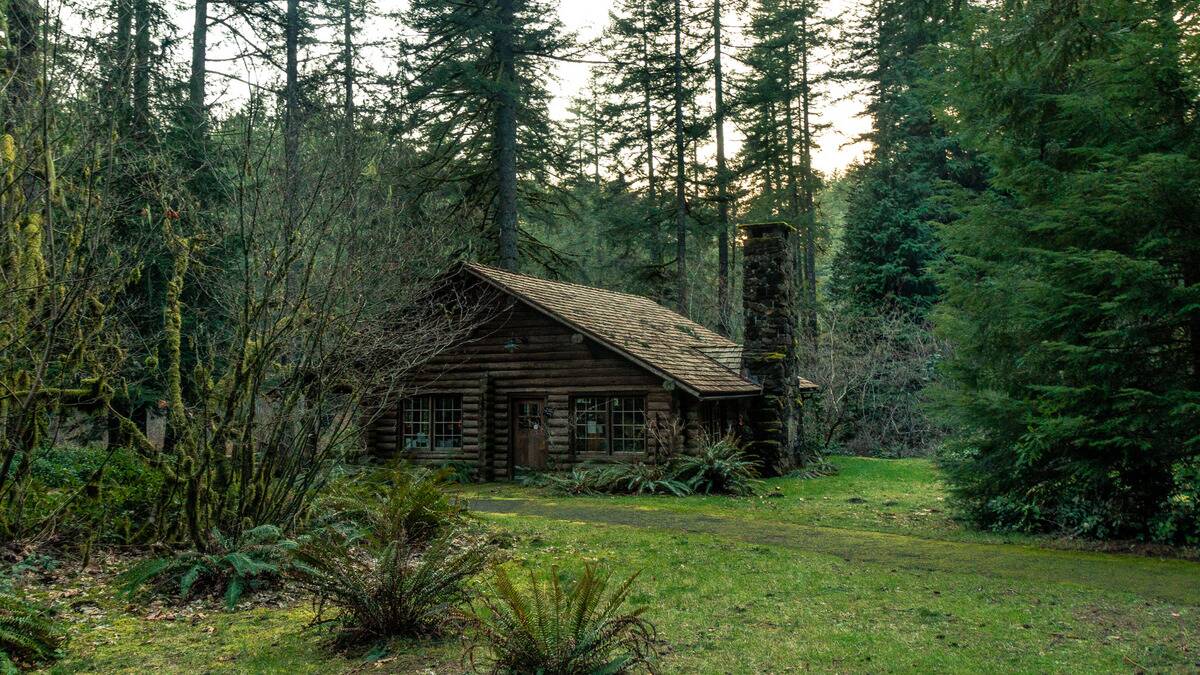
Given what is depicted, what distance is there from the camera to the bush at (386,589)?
21.9ft

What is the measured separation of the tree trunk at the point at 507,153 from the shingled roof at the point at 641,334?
2856mm

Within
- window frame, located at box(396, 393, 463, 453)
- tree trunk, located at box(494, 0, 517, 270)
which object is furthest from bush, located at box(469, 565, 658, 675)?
tree trunk, located at box(494, 0, 517, 270)

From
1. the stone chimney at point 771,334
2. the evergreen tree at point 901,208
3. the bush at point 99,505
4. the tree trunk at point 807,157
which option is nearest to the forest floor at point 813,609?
the bush at point 99,505

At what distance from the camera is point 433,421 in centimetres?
2222

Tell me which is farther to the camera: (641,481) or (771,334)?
(771,334)

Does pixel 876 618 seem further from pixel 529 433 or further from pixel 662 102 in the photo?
pixel 662 102

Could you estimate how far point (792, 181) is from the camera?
36.7 m

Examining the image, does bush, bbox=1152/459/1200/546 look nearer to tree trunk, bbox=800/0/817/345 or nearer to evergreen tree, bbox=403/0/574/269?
evergreen tree, bbox=403/0/574/269

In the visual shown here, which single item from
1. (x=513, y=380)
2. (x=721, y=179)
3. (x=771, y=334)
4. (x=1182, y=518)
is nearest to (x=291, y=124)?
(x=513, y=380)

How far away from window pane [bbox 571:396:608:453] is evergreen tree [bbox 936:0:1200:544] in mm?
9205

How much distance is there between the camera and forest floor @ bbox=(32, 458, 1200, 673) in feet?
20.8

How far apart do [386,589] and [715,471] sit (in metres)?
Result: 12.5

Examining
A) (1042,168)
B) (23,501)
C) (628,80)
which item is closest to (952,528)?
(1042,168)

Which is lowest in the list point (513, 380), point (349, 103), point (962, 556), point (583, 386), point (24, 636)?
point (962, 556)
